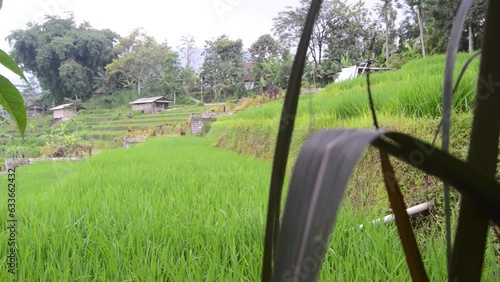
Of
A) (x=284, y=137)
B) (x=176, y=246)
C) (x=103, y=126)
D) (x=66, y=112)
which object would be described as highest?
(x=284, y=137)

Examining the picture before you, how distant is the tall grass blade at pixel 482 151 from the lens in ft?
0.39

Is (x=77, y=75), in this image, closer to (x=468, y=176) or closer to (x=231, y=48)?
(x=231, y=48)

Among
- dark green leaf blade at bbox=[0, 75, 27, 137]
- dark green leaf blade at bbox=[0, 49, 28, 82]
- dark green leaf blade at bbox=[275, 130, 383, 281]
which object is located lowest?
dark green leaf blade at bbox=[275, 130, 383, 281]

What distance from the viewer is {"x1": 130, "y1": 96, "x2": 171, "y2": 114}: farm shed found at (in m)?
11.7

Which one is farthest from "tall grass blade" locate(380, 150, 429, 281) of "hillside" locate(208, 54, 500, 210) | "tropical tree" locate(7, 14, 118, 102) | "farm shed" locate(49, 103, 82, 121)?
"farm shed" locate(49, 103, 82, 121)

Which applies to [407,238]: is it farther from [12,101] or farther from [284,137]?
[12,101]

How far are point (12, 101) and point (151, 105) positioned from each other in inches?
479

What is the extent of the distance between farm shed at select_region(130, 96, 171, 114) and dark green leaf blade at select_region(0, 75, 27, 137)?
464 inches

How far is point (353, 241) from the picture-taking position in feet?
2.45

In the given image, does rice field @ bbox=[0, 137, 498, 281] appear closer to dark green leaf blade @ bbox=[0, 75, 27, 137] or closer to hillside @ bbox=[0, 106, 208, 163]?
dark green leaf blade @ bbox=[0, 75, 27, 137]

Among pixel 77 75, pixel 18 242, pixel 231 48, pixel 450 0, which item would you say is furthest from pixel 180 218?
pixel 231 48

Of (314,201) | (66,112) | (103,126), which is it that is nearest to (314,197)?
(314,201)

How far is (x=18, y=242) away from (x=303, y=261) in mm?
911

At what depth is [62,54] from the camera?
8578 mm
